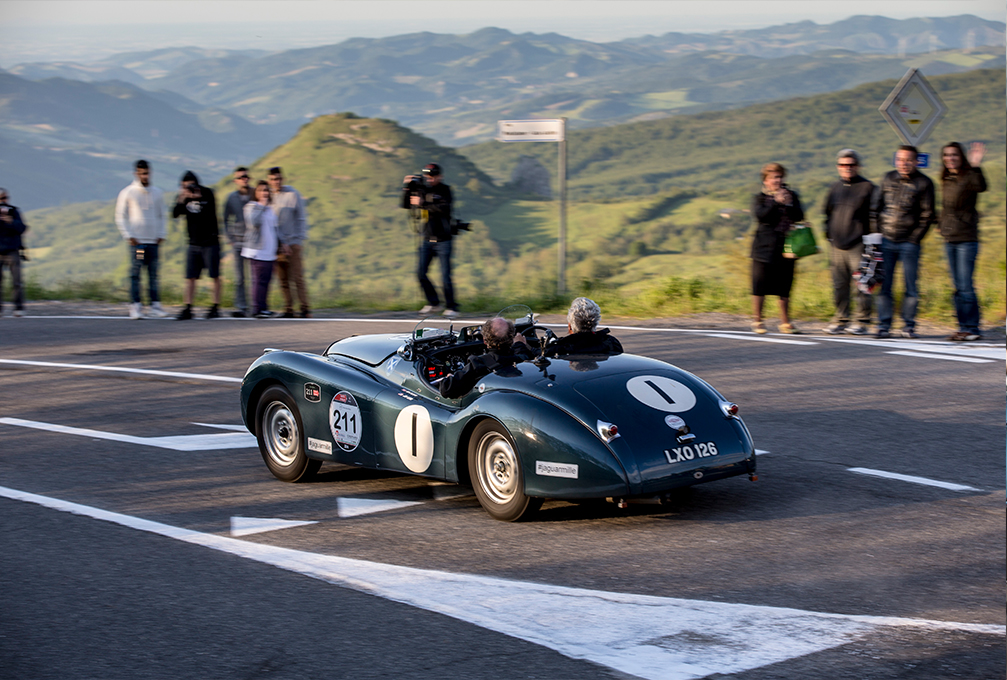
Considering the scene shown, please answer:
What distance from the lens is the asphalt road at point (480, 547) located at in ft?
14.6

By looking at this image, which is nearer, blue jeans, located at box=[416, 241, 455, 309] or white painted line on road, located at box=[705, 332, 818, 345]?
white painted line on road, located at box=[705, 332, 818, 345]

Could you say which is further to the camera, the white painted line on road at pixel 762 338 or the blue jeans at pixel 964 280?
the white painted line on road at pixel 762 338

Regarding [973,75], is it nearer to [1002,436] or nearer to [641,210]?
[641,210]

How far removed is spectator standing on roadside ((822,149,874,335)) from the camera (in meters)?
12.8

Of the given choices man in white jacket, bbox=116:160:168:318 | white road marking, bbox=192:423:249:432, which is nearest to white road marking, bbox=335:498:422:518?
white road marking, bbox=192:423:249:432

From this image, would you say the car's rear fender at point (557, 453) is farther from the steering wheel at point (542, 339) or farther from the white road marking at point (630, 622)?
the steering wheel at point (542, 339)

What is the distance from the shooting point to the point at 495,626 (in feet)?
15.5

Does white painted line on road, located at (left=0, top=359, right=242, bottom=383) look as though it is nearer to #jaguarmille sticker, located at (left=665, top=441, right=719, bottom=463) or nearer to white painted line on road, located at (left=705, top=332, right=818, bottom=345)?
white painted line on road, located at (left=705, top=332, right=818, bottom=345)

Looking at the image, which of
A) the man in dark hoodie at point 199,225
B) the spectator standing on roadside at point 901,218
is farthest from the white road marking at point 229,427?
the spectator standing on roadside at point 901,218

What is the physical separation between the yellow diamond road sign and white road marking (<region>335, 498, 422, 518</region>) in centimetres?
1055

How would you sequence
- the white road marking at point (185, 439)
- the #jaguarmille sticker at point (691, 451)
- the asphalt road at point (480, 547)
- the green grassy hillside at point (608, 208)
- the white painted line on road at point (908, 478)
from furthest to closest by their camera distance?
the green grassy hillside at point (608, 208)
the white road marking at point (185, 439)
the white painted line on road at point (908, 478)
the #jaguarmille sticker at point (691, 451)
the asphalt road at point (480, 547)

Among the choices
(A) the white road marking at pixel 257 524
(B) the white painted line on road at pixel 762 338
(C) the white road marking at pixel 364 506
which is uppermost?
(B) the white painted line on road at pixel 762 338

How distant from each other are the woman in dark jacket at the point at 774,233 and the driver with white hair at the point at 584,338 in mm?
5938

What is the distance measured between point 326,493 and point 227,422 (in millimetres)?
2588
